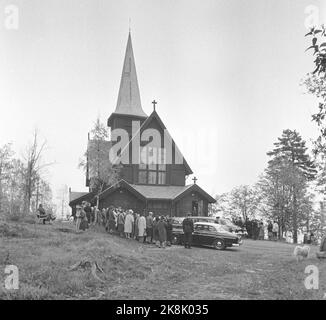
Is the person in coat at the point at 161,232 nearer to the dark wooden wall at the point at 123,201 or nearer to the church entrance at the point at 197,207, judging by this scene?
the dark wooden wall at the point at 123,201

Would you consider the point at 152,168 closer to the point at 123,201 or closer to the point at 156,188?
the point at 156,188

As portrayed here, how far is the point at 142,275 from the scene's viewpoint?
1230cm

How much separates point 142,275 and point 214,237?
36.0 ft

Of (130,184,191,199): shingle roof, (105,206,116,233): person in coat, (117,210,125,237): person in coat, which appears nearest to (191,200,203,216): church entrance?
(130,184,191,199): shingle roof

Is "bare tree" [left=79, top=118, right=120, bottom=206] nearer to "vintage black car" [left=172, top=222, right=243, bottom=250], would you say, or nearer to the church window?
the church window

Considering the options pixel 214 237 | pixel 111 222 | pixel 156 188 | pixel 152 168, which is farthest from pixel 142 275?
pixel 152 168

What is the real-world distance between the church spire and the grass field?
1201 inches

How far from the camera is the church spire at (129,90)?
155 feet

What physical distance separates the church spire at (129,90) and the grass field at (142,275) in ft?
100

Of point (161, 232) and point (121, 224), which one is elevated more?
point (121, 224)

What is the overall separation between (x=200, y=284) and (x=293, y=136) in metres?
49.9

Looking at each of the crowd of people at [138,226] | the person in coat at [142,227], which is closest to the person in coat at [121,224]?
the crowd of people at [138,226]
